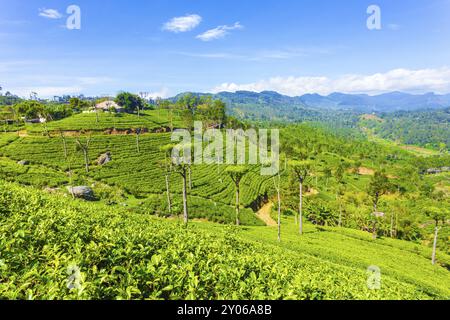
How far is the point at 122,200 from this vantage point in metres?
37.3

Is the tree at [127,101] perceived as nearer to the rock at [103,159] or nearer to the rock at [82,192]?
the rock at [103,159]

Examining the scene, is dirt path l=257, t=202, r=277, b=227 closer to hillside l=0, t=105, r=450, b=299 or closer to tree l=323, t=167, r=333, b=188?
hillside l=0, t=105, r=450, b=299

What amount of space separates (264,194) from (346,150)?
95.5 metres

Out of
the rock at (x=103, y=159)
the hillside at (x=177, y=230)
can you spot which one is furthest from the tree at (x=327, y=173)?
the rock at (x=103, y=159)

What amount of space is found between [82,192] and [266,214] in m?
33.0

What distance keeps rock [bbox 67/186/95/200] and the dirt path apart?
93.7 feet

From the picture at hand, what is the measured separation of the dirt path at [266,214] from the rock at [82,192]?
2857cm

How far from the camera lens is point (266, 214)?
51.1m

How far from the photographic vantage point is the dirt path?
4674cm

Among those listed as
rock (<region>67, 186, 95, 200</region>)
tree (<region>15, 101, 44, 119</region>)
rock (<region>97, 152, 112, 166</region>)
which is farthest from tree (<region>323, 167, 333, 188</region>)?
tree (<region>15, 101, 44, 119</region>)

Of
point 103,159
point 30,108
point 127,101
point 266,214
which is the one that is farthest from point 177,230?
point 127,101
